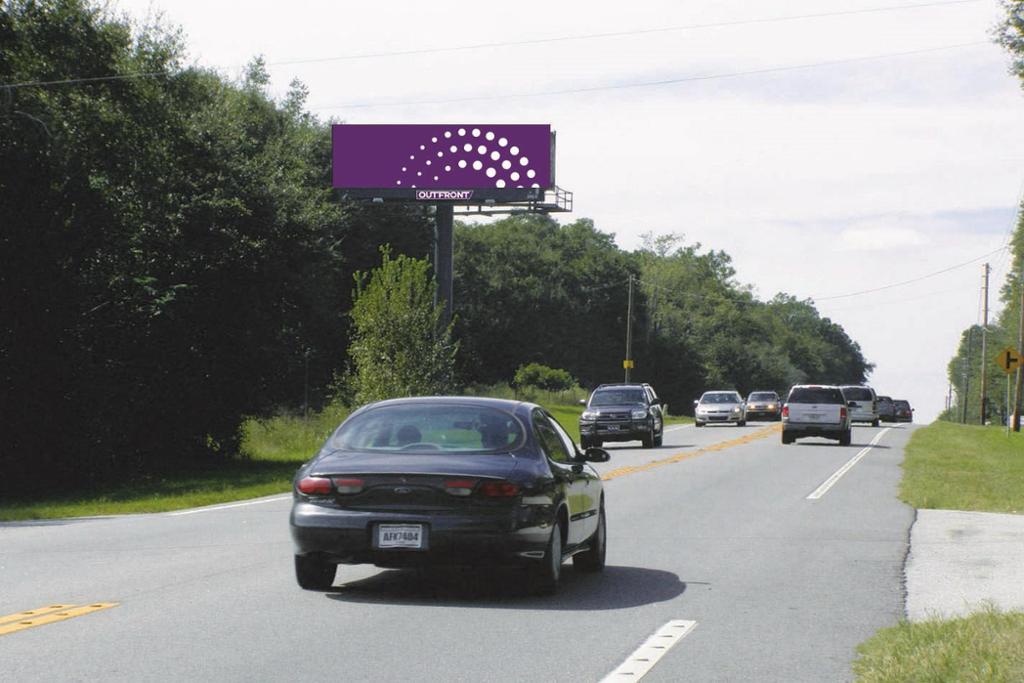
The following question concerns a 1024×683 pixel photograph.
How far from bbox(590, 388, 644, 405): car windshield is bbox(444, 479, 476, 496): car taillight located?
31928 mm

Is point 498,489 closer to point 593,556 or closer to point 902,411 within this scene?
point 593,556

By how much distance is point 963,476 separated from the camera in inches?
1140

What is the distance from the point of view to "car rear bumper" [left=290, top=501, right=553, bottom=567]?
1040cm

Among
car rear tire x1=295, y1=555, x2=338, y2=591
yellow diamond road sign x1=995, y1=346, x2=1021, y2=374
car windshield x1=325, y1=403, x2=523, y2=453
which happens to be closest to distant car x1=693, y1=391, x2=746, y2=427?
yellow diamond road sign x1=995, y1=346, x2=1021, y2=374

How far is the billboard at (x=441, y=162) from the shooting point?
199 ft

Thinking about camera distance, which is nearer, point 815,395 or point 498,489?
point 498,489

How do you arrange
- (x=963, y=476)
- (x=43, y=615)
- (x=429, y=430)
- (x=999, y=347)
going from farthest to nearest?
(x=999, y=347) → (x=963, y=476) → (x=429, y=430) → (x=43, y=615)

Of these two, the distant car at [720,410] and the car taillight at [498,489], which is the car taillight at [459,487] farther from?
the distant car at [720,410]

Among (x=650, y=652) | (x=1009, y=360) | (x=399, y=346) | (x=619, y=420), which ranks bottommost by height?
(x=650, y=652)

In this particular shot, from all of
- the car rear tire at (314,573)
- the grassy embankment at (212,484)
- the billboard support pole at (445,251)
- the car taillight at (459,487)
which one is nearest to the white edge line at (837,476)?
the grassy embankment at (212,484)

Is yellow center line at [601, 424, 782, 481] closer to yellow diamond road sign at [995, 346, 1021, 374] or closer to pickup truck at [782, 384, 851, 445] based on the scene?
pickup truck at [782, 384, 851, 445]

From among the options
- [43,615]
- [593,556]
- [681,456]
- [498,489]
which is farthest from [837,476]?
[43,615]

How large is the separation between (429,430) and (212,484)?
16.5 meters

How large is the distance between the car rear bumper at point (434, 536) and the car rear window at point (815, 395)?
113 ft
